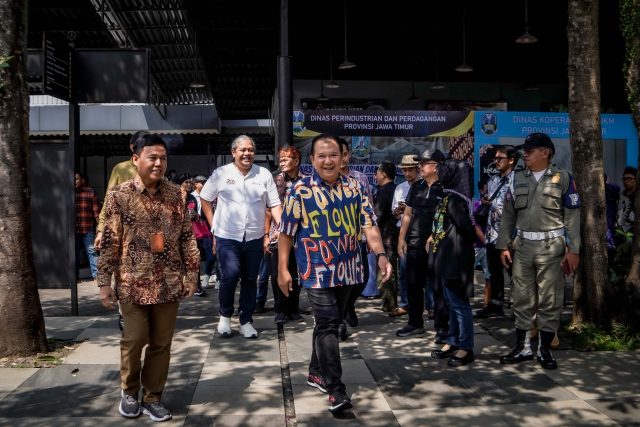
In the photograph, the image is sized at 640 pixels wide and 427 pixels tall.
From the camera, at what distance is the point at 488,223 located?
24.3 feet

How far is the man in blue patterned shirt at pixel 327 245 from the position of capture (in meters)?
4.30

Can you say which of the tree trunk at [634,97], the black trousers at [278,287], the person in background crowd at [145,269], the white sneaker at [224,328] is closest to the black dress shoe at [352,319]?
the black trousers at [278,287]

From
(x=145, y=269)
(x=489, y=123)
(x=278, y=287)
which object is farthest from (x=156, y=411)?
(x=489, y=123)

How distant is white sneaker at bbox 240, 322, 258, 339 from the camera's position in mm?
6352

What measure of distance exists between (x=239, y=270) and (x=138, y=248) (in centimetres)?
230

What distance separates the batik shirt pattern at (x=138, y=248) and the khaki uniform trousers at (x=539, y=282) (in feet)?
9.91

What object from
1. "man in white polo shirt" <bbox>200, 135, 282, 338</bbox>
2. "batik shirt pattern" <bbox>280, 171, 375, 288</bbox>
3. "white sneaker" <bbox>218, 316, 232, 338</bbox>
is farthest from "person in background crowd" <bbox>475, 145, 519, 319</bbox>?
"batik shirt pattern" <bbox>280, 171, 375, 288</bbox>

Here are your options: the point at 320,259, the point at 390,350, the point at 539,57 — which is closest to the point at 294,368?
the point at 390,350

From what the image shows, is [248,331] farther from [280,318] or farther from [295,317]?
[295,317]

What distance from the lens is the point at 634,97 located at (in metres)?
6.29

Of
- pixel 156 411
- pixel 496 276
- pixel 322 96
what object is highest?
pixel 322 96

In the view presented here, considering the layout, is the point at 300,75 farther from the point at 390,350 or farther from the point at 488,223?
the point at 390,350

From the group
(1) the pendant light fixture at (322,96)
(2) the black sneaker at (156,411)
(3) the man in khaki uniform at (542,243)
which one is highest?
(1) the pendant light fixture at (322,96)

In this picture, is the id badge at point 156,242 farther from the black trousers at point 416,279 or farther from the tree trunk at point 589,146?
the tree trunk at point 589,146
